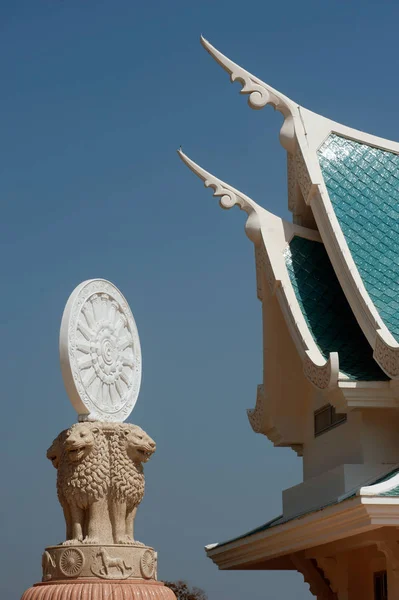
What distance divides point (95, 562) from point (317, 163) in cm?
602

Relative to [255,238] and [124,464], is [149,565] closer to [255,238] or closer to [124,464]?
[124,464]

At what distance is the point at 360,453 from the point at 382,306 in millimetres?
1633

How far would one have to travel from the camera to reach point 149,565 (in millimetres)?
10312

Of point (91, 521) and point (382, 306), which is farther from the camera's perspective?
point (382, 306)

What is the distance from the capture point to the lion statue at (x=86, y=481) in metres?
10.2

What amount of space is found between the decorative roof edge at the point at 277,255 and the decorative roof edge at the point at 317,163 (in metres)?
0.53

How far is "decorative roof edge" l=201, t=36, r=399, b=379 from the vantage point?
1210 centimetres

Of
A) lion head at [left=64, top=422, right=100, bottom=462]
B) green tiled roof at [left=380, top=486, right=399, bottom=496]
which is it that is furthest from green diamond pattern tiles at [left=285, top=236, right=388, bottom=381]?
lion head at [left=64, top=422, right=100, bottom=462]

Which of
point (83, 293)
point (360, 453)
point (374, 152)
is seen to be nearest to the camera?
point (83, 293)

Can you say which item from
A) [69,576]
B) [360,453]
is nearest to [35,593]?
[69,576]

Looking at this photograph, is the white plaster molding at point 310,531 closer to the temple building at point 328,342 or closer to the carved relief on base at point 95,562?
the temple building at point 328,342

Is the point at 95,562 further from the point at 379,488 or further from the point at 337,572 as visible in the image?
the point at 337,572

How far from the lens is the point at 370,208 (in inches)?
541

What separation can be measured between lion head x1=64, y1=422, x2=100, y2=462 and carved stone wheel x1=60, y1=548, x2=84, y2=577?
824mm
